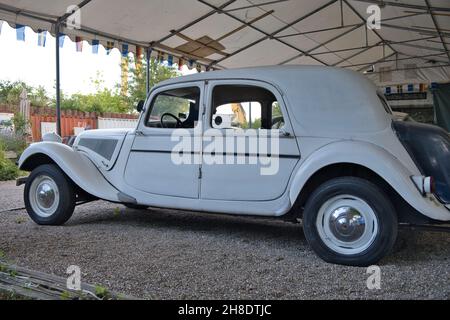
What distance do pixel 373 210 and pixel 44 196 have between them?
3677 mm

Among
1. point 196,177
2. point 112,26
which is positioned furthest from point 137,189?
point 112,26

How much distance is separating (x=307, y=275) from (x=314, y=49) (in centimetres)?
955

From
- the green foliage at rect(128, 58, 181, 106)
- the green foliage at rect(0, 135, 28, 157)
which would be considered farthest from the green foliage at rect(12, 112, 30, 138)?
the green foliage at rect(128, 58, 181, 106)

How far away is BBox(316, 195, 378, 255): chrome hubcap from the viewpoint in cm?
337

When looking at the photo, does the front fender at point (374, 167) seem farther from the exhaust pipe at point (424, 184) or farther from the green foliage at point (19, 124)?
the green foliage at point (19, 124)

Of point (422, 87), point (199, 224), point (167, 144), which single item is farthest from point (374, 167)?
point (422, 87)

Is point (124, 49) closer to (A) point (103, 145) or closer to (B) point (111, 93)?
(A) point (103, 145)

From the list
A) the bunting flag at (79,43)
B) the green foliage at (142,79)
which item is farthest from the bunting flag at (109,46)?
the green foliage at (142,79)

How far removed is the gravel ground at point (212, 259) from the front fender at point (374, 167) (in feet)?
1.63

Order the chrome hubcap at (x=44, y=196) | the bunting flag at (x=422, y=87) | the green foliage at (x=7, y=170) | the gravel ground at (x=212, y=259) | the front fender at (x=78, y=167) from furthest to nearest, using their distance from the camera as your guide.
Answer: the bunting flag at (x=422, y=87) → the green foliage at (x=7, y=170) → the chrome hubcap at (x=44, y=196) → the front fender at (x=78, y=167) → the gravel ground at (x=212, y=259)

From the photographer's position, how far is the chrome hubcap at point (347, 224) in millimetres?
3369

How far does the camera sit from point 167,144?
445 centimetres

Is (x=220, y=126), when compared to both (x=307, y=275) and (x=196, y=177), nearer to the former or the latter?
(x=196, y=177)

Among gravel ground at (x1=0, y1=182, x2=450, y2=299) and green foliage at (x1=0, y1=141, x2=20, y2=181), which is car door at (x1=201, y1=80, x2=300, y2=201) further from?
green foliage at (x1=0, y1=141, x2=20, y2=181)
